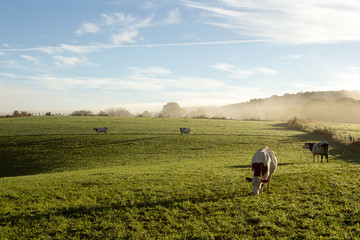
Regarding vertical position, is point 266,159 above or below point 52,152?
above

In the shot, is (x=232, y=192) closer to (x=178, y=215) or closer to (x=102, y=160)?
(x=178, y=215)

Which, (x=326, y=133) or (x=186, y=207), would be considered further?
(x=326, y=133)

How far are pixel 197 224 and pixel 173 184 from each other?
6.69 metres

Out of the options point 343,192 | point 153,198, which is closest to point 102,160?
point 153,198

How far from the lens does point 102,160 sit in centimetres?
3412

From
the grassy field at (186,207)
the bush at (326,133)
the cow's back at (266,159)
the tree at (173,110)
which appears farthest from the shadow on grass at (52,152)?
the tree at (173,110)

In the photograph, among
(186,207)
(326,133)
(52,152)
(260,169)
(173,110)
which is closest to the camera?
(186,207)

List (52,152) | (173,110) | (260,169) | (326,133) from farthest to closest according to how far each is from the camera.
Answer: (173,110) → (326,133) → (52,152) → (260,169)

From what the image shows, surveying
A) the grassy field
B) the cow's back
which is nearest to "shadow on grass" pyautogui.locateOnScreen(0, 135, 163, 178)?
the grassy field

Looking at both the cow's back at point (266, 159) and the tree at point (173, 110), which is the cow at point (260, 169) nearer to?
the cow's back at point (266, 159)

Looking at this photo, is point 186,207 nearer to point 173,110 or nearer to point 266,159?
point 266,159

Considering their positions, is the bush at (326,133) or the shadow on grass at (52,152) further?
the bush at (326,133)

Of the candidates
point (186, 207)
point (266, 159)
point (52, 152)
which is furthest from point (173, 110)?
point (186, 207)

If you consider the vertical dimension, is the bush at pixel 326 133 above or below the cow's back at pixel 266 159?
below
